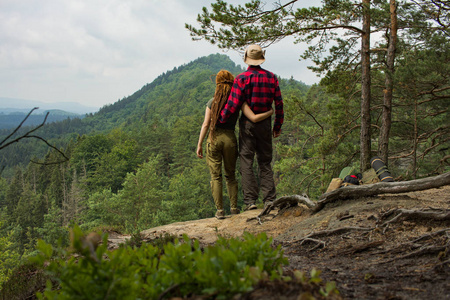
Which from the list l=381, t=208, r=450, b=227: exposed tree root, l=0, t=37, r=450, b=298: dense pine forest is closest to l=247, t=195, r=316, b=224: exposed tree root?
l=381, t=208, r=450, b=227: exposed tree root

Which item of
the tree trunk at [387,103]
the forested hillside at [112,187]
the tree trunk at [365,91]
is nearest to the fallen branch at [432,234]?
the tree trunk at [365,91]

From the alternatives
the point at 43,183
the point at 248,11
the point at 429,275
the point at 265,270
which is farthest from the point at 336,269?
the point at 43,183

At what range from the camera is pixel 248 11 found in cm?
721

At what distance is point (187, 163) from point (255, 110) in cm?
5306

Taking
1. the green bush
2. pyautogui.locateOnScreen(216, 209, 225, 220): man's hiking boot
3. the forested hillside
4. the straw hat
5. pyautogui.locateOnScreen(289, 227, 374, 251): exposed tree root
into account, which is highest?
the straw hat

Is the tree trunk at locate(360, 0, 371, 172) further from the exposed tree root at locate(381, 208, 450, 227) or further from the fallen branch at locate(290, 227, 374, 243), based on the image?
the fallen branch at locate(290, 227, 374, 243)

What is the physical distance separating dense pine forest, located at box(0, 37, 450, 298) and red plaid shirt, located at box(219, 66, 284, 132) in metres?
0.80

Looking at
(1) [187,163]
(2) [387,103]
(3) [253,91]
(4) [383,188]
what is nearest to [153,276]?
(4) [383,188]

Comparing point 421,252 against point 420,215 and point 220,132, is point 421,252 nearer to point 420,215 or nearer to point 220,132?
point 420,215

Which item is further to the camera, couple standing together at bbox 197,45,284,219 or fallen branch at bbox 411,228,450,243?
couple standing together at bbox 197,45,284,219

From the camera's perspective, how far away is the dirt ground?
73.0 inches

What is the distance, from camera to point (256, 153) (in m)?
5.50

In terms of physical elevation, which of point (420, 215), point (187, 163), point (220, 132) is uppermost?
point (220, 132)

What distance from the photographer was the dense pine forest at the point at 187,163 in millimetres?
9695
